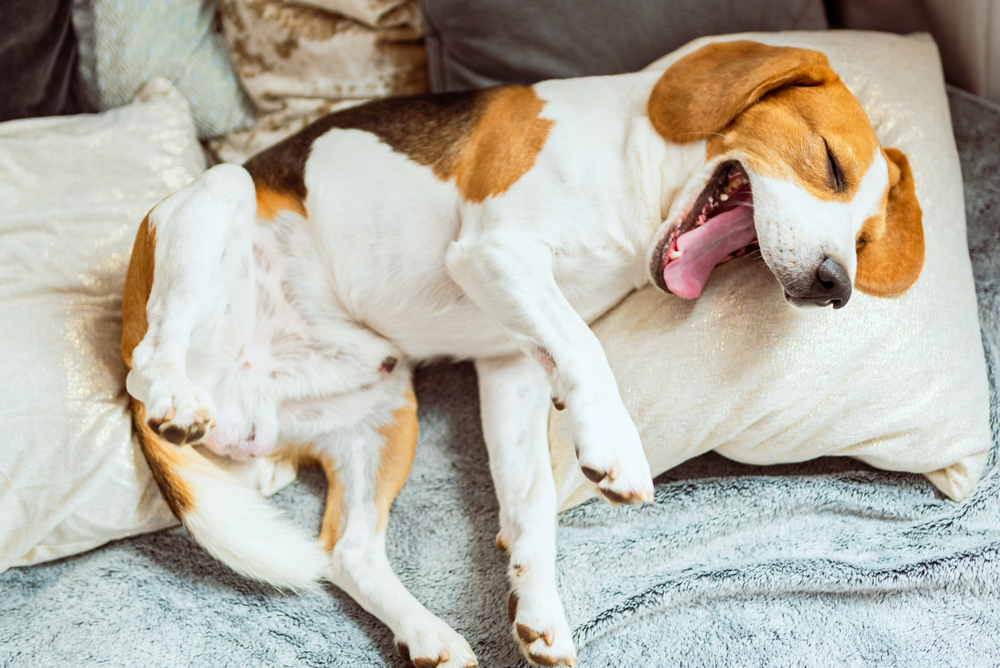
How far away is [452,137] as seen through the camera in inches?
66.9

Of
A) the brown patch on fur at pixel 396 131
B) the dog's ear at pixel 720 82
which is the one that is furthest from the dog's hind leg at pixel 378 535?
the dog's ear at pixel 720 82

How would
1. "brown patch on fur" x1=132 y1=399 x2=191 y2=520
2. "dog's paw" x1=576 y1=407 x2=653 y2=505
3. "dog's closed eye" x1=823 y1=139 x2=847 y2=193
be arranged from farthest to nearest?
"brown patch on fur" x1=132 y1=399 x2=191 y2=520 < "dog's closed eye" x1=823 y1=139 x2=847 y2=193 < "dog's paw" x1=576 y1=407 x2=653 y2=505

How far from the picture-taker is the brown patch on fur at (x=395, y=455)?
1693 mm

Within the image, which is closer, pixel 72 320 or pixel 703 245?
pixel 703 245

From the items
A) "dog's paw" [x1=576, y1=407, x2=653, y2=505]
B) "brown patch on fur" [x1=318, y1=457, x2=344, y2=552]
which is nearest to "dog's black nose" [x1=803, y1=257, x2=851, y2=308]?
"dog's paw" [x1=576, y1=407, x2=653, y2=505]

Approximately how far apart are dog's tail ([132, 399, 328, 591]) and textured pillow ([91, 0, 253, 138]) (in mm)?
1027

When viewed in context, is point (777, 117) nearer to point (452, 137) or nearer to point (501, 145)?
point (501, 145)

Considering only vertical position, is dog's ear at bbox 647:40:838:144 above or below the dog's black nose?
above

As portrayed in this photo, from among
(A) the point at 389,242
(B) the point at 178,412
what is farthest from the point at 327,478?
(A) the point at 389,242

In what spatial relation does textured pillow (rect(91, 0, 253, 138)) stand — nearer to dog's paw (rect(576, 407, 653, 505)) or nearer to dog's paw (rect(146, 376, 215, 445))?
dog's paw (rect(146, 376, 215, 445))

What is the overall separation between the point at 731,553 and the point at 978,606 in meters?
0.52

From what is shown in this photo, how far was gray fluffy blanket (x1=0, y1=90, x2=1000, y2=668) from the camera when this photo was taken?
4.76ft

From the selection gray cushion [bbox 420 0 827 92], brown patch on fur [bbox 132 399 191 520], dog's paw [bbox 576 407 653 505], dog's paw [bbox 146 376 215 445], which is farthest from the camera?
gray cushion [bbox 420 0 827 92]

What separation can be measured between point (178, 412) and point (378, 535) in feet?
1.85
